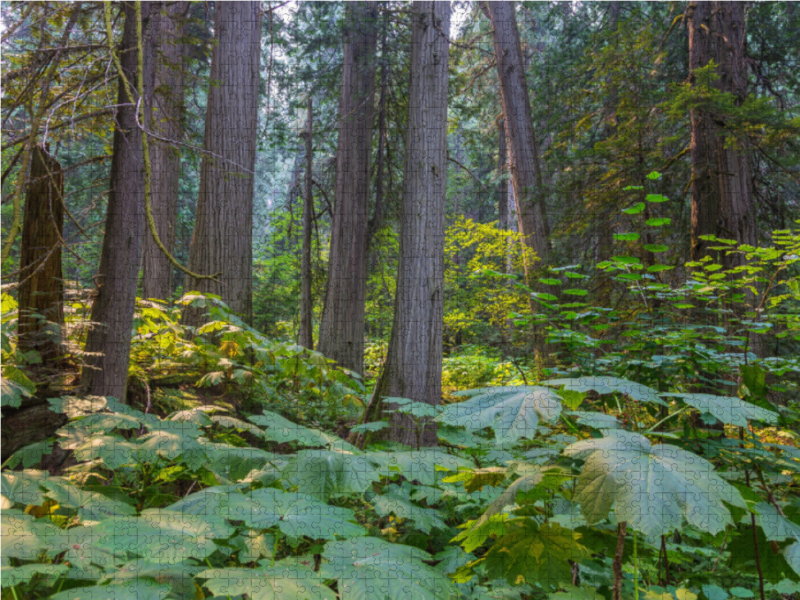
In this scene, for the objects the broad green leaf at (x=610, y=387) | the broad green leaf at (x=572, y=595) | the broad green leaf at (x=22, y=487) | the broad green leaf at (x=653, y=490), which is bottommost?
the broad green leaf at (x=572, y=595)

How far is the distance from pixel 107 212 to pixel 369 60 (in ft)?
13.9

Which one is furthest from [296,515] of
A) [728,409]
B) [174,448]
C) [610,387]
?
[728,409]

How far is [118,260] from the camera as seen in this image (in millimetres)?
2334

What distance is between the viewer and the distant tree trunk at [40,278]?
236 cm

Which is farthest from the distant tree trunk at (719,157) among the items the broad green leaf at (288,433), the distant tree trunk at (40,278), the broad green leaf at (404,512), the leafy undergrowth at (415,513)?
the distant tree trunk at (40,278)

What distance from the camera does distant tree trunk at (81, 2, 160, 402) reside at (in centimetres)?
231

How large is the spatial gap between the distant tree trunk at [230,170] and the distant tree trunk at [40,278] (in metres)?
1.51

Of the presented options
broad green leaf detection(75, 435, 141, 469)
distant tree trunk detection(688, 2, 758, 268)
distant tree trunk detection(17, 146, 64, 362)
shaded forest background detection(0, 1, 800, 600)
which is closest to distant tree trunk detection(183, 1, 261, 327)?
shaded forest background detection(0, 1, 800, 600)

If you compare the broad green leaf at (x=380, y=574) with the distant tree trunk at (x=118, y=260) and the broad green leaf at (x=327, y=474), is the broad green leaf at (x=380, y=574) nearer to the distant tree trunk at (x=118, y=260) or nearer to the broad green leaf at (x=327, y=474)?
the broad green leaf at (x=327, y=474)

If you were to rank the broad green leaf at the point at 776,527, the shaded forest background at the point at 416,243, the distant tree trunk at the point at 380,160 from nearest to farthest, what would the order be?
the broad green leaf at the point at 776,527
the shaded forest background at the point at 416,243
the distant tree trunk at the point at 380,160

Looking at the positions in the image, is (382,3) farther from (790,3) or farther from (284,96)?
(790,3)

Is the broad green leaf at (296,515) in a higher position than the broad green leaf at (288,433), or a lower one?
lower

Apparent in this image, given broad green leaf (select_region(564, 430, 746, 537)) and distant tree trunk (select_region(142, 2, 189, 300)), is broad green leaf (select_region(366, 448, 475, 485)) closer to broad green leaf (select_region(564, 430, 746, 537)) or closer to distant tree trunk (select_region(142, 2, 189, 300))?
broad green leaf (select_region(564, 430, 746, 537))

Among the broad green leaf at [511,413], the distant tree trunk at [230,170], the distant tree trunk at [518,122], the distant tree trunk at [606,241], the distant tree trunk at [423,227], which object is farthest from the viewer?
the distant tree trunk at [518,122]
